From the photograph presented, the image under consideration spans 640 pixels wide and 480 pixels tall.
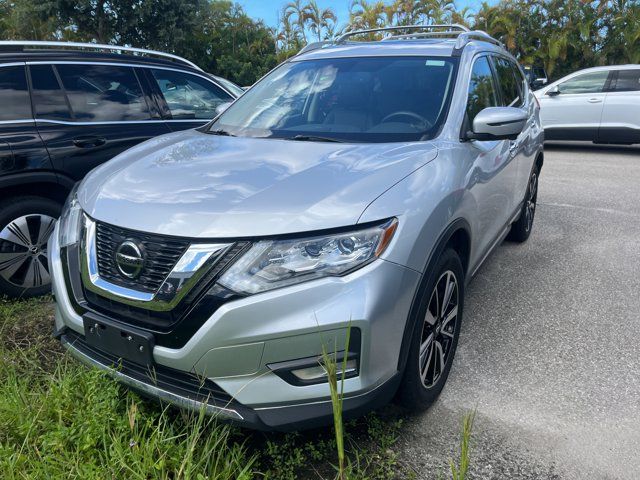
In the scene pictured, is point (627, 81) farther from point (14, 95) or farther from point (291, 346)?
point (291, 346)

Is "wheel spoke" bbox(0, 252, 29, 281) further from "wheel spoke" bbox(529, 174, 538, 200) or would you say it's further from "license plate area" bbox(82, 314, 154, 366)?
"wheel spoke" bbox(529, 174, 538, 200)

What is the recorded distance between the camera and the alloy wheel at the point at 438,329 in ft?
7.57

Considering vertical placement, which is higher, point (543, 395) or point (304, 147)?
point (304, 147)

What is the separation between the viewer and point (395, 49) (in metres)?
3.34

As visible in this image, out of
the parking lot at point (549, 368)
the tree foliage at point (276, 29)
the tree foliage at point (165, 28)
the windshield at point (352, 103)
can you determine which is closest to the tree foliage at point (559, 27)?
the tree foliage at point (276, 29)

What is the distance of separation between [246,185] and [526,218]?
11.6 feet

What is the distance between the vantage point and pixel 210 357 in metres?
1.83

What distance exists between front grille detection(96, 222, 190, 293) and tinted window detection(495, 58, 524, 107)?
3.01 meters

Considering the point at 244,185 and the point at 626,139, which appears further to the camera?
the point at 626,139

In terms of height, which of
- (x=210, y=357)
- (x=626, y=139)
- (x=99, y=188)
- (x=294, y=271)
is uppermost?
(x=99, y=188)

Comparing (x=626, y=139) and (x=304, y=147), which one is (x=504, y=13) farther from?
(x=304, y=147)

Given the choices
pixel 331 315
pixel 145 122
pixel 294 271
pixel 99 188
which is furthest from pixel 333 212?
pixel 145 122

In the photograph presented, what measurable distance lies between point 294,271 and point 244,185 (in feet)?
1.63

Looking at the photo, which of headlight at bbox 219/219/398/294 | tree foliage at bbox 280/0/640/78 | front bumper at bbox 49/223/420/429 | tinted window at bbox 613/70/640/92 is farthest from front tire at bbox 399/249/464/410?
tree foliage at bbox 280/0/640/78
